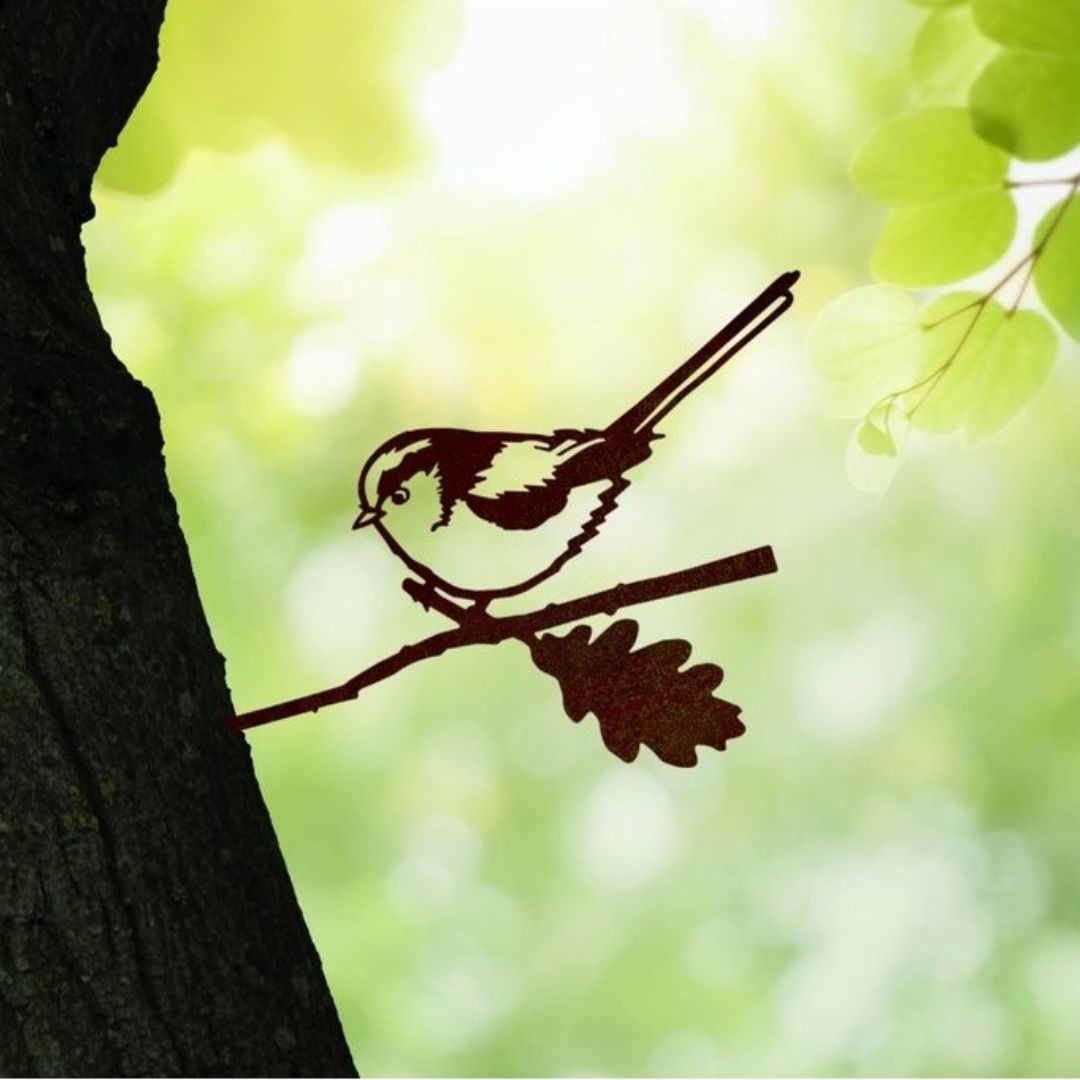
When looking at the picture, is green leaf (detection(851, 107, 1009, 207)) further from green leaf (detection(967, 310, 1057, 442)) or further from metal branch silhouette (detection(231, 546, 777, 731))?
metal branch silhouette (detection(231, 546, 777, 731))

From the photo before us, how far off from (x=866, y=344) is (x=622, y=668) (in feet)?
0.95

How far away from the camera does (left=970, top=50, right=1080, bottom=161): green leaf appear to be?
2.11 ft

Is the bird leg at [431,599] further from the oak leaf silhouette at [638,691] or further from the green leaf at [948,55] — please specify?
the green leaf at [948,55]

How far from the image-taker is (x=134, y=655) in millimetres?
831

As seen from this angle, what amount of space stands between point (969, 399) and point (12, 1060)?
661 mm

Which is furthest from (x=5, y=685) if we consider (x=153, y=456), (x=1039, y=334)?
(x=1039, y=334)

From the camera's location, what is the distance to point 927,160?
68 centimetres

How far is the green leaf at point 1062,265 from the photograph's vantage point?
0.71 meters

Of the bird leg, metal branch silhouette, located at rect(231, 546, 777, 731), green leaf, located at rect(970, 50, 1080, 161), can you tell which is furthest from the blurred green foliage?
the bird leg

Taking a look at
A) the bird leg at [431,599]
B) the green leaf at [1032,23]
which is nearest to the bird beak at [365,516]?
A: the bird leg at [431,599]

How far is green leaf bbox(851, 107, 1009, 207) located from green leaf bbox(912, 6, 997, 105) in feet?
0.05

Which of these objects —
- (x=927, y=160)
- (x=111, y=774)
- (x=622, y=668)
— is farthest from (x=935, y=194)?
(x=111, y=774)

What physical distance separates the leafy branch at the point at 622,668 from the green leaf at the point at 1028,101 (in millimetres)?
348

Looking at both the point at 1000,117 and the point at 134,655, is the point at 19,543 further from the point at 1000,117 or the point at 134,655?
the point at 1000,117
